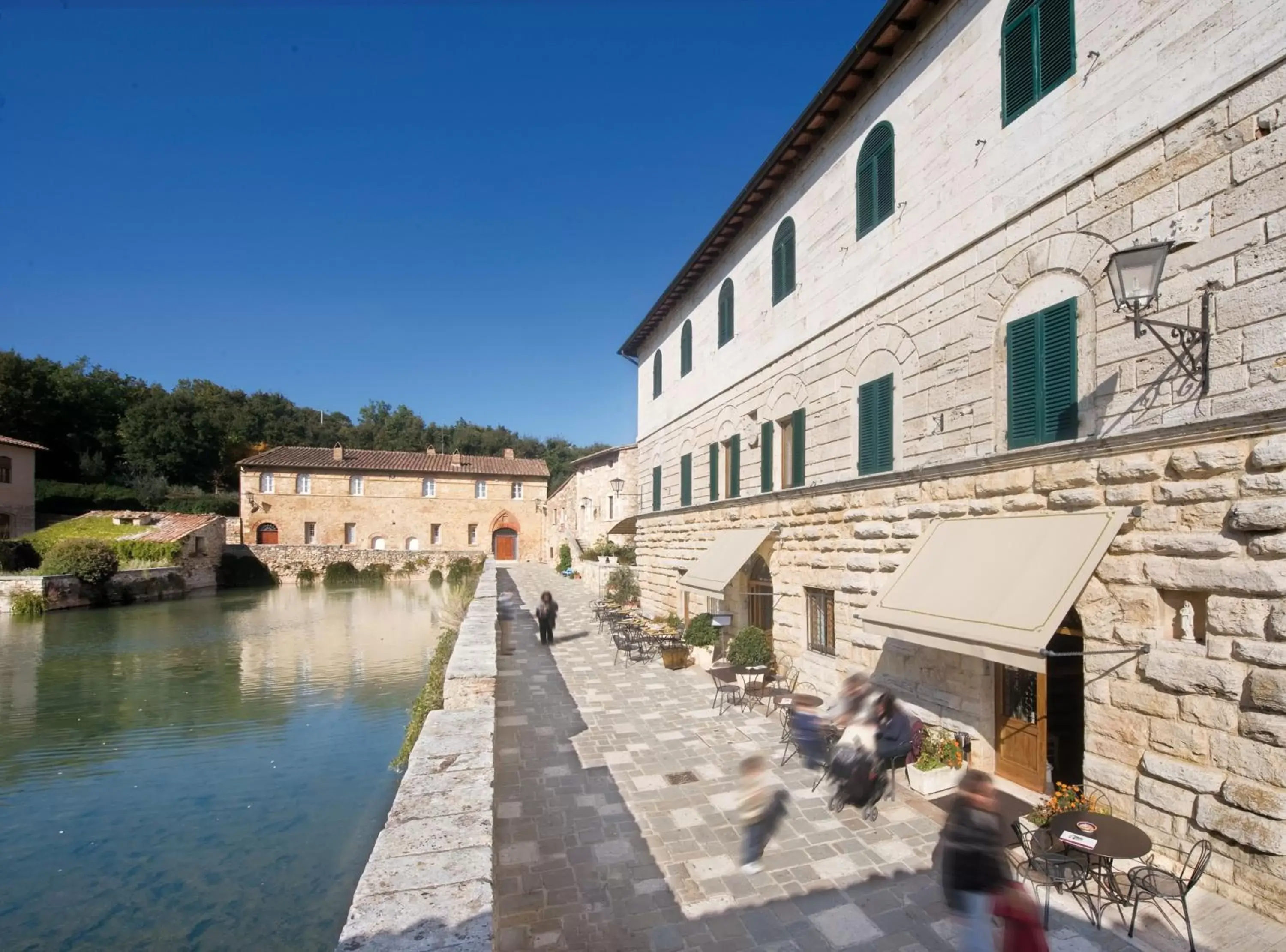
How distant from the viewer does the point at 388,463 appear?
155ft

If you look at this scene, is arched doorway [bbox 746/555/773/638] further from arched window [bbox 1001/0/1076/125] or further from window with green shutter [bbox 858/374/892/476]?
arched window [bbox 1001/0/1076/125]

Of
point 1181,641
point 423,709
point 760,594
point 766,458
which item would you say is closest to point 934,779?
point 1181,641

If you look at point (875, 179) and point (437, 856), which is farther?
point (875, 179)

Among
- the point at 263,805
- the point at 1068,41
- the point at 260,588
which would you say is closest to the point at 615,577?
the point at 263,805

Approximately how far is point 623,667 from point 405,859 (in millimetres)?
10512

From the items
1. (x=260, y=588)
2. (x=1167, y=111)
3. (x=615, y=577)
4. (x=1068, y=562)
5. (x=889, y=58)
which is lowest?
(x=260, y=588)

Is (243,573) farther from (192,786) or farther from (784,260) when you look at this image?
(784,260)

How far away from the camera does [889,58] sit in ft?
29.7

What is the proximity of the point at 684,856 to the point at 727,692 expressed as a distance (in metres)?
5.43

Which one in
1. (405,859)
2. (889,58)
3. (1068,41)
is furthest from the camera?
(889,58)

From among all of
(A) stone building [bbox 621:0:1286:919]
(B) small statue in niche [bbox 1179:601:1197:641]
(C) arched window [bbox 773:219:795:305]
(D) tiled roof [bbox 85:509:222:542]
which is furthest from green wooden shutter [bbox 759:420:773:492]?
(D) tiled roof [bbox 85:509:222:542]

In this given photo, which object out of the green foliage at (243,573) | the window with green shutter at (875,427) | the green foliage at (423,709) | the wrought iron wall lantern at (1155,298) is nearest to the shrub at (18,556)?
the green foliage at (243,573)

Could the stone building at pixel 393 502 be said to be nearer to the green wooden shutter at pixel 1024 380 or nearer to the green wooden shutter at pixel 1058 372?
the green wooden shutter at pixel 1024 380

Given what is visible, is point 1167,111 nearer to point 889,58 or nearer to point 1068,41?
point 1068,41
